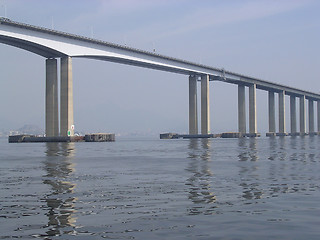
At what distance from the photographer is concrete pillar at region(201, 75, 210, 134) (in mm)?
143000

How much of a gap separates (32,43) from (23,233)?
87.4 metres

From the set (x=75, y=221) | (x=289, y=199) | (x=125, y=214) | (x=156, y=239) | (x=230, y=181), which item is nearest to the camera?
(x=156, y=239)

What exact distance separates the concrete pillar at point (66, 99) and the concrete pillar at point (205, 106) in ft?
179

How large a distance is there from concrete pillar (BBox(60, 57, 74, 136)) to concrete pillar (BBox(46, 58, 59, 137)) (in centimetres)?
163

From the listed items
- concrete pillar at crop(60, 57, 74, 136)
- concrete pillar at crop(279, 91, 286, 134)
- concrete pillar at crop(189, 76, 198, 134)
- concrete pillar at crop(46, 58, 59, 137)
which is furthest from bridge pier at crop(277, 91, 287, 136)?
concrete pillar at crop(46, 58, 59, 137)

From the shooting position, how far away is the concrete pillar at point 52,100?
99.9 metres

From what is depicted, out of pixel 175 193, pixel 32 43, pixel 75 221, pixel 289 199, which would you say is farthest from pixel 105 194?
pixel 32 43

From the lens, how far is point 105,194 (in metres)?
15.4

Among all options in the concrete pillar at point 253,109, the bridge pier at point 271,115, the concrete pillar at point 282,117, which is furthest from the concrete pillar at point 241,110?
the concrete pillar at point 282,117

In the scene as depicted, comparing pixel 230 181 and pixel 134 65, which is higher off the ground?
pixel 134 65

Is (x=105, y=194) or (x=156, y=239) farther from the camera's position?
(x=105, y=194)

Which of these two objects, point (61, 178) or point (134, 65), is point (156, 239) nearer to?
point (61, 178)

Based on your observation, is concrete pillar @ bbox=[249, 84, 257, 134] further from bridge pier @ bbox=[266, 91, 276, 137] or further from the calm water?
the calm water

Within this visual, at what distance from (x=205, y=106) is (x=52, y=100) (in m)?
57.3
